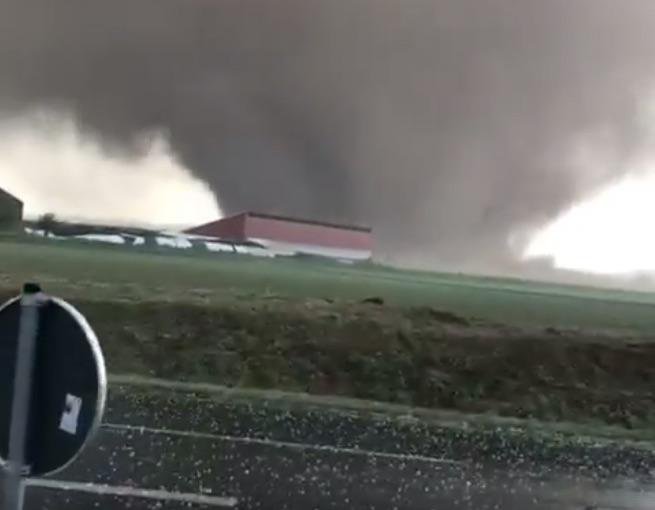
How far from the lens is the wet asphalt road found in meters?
6.71

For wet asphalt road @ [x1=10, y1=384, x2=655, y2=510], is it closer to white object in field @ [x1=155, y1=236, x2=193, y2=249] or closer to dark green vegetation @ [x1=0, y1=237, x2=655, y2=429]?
dark green vegetation @ [x1=0, y1=237, x2=655, y2=429]

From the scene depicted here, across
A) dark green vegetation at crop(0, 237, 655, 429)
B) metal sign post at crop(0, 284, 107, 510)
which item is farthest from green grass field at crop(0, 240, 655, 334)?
metal sign post at crop(0, 284, 107, 510)

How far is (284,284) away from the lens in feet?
73.7

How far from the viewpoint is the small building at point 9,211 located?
23625 millimetres

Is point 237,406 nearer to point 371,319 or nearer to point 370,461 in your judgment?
point 370,461

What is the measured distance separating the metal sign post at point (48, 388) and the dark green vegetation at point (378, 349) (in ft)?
32.7

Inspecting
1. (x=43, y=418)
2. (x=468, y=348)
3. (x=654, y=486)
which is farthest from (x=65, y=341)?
(x=468, y=348)

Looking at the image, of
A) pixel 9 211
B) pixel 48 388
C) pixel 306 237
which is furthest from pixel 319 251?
pixel 48 388

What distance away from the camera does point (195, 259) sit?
25.3m

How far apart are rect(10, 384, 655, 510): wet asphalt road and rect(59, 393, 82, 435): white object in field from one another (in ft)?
11.5

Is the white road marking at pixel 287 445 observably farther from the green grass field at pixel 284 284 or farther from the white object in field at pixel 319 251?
the white object in field at pixel 319 251

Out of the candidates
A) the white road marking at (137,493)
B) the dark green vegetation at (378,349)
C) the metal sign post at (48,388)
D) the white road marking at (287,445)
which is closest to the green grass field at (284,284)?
the dark green vegetation at (378,349)

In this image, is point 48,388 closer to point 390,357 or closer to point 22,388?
point 22,388

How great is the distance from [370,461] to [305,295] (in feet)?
33.9
